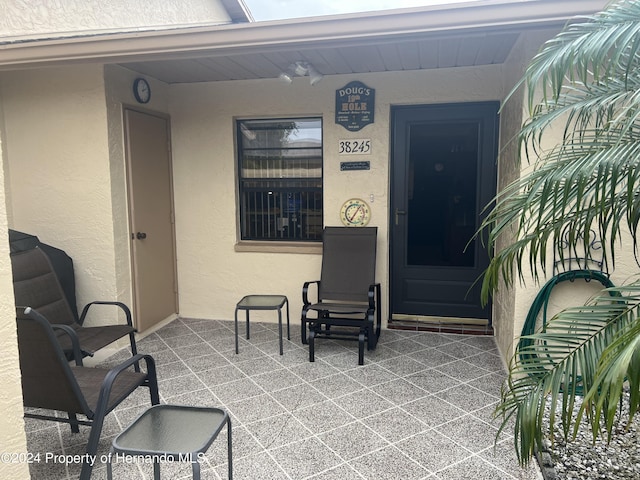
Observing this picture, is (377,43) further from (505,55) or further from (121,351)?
(121,351)

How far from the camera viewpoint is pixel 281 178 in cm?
467

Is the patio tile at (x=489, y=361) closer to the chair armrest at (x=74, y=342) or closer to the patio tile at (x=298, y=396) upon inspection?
→ the patio tile at (x=298, y=396)

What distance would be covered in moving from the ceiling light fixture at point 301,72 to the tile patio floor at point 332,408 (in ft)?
7.68

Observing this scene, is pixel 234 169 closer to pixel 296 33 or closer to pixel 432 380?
pixel 296 33

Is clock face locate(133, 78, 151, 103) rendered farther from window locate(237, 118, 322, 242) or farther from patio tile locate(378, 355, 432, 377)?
patio tile locate(378, 355, 432, 377)

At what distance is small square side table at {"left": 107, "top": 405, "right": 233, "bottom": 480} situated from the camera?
5.32 ft

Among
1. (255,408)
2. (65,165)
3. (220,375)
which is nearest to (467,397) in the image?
(255,408)

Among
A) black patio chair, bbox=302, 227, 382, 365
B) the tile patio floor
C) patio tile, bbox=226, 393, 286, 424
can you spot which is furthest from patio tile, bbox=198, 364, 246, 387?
black patio chair, bbox=302, 227, 382, 365

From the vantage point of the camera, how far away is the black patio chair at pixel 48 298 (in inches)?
121

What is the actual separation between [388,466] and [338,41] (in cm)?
240

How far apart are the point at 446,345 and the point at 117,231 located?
302 cm

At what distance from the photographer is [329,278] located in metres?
4.29

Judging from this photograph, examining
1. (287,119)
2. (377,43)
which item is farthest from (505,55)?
(287,119)

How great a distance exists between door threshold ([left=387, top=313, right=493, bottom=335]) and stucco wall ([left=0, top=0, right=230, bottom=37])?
3.78 metres
